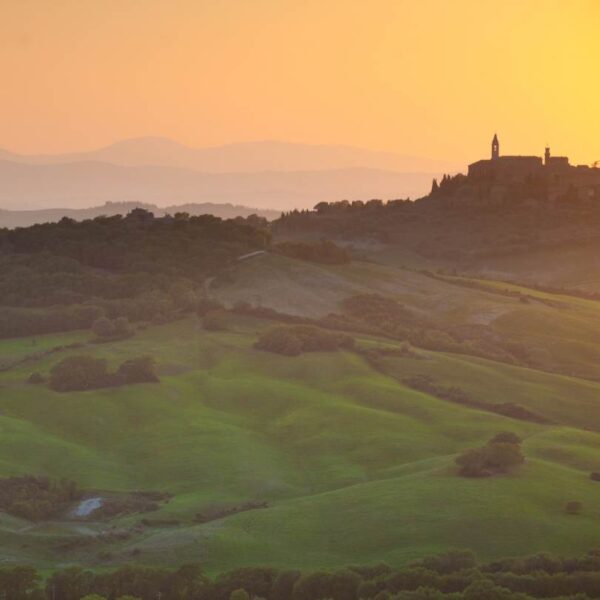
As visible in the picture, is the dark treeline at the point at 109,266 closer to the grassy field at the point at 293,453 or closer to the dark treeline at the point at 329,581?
the grassy field at the point at 293,453

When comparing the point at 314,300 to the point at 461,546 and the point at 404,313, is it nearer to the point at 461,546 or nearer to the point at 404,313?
the point at 404,313

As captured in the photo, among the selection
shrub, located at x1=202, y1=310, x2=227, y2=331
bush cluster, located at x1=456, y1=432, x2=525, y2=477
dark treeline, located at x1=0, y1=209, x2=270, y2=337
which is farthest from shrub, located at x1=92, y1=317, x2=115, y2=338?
bush cluster, located at x1=456, y1=432, x2=525, y2=477

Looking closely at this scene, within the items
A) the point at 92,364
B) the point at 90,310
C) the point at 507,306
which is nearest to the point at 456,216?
the point at 507,306

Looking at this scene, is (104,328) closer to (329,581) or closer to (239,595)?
(329,581)

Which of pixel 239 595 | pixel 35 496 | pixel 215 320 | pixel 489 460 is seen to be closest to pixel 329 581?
pixel 239 595

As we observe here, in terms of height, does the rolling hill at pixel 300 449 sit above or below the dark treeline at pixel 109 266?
below

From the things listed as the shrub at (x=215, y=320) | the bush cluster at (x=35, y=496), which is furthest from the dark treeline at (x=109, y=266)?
the bush cluster at (x=35, y=496)

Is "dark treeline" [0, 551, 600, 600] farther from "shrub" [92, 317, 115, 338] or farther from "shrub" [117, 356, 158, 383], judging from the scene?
"shrub" [92, 317, 115, 338]
